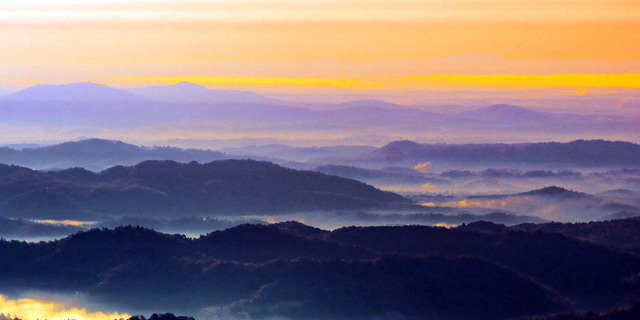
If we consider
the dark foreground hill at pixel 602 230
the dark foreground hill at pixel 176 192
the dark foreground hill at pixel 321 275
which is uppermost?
the dark foreground hill at pixel 176 192

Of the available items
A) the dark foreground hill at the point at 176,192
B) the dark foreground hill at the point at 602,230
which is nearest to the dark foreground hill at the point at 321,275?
the dark foreground hill at the point at 602,230

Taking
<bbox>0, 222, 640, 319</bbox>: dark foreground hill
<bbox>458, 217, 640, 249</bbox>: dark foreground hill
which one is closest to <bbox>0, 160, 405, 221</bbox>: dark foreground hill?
<bbox>0, 222, 640, 319</bbox>: dark foreground hill

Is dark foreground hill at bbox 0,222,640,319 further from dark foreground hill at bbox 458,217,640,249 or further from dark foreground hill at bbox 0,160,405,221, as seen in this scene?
dark foreground hill at bbox 0,160,405,221

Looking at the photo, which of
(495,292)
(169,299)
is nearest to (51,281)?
(169,299)

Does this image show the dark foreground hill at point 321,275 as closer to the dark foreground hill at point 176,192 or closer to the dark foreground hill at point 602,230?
the dark foreground hill at point 602,230

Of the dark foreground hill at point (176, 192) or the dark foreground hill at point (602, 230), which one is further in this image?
the dark foreground hill at point (176, 192)

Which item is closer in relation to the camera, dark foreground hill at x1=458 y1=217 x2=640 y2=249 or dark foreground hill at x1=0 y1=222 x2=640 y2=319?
dark foreground hill at x1=0 y1=222 x2=640 y2=319

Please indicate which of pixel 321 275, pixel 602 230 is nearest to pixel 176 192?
pixel 602 230
